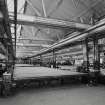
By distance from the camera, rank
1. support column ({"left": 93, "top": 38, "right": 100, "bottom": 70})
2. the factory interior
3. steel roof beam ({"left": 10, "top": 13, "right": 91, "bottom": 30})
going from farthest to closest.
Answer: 1. support column ({"left": 93, "top": 38, "right": 100, "bottom": 70})
2. steel roof beam ({"left": 10, "top": 13, "right": 91, "bottom": 30})
3. the factory interior

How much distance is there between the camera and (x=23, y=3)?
4.71m

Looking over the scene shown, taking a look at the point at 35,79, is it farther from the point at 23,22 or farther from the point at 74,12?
the point at 74,12

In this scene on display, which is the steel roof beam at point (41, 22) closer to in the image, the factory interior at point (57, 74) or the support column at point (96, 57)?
the factory interior at point (57, 74)

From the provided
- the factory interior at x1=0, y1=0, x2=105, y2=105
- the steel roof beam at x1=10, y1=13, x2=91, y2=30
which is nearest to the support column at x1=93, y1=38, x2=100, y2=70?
the factory interior at x1=0, y1=0, x2=105, y2=105

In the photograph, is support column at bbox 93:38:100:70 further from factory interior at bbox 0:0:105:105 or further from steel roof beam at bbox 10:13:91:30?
steel roof beam at bbox 10:13:91:30

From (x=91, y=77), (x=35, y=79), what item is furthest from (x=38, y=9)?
(x=91, y=77)

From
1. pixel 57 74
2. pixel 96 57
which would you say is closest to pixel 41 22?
pixel 57 74

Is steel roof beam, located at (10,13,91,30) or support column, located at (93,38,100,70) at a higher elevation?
steel roof beam, located at (10,13,91,30)

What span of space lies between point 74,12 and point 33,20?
1.75 metres

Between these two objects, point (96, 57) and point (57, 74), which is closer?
point (57, 74)

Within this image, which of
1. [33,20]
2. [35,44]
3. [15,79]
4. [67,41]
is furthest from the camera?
[35,44]

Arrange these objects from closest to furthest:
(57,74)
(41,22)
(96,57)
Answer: (41,22)
(57,74)
(96,57)

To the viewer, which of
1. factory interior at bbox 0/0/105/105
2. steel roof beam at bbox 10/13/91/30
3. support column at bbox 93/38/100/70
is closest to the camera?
factory interior at bbox 0/0/105/105

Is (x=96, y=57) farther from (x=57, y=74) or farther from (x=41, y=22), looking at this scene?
(x=41, y=22)
